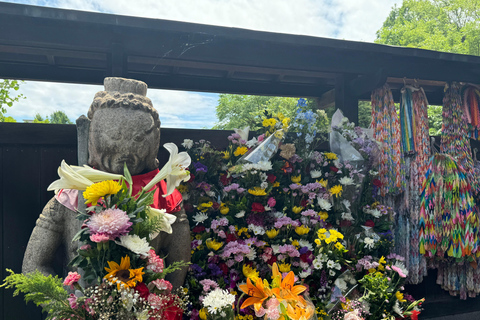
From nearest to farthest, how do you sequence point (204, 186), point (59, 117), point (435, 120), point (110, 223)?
point (110, 223) < point (204, 186) < point (435, 120) < point (59, 117)

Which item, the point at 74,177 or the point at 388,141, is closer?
the point at 74,177

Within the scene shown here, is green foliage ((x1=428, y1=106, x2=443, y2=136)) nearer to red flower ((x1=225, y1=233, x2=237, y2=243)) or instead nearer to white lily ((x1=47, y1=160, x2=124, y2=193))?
red flower ((x1=225, y1=233, x2=237, y2=243))

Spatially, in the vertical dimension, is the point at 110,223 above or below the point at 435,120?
below

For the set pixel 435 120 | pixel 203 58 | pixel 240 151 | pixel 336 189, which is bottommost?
pixel 336 189

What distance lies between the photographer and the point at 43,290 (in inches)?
59.4

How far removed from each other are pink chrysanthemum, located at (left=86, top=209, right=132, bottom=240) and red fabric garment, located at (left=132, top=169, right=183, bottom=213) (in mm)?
499

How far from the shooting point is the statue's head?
6.41 feet

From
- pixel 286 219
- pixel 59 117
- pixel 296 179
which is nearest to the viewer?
pixel 286 219

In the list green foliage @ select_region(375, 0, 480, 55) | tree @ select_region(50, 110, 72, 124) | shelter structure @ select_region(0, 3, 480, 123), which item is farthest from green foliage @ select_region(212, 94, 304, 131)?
tree @ select_region(50, 110, 72, 124)

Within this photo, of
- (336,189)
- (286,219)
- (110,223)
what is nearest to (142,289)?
(110,223)

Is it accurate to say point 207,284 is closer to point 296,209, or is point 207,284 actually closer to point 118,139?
point 296,209

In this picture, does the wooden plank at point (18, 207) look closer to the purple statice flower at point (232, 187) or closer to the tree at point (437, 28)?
the purple statice flower at point (232, 187)

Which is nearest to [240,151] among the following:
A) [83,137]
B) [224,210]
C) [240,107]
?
[224,210]

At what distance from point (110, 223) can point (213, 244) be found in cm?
119
